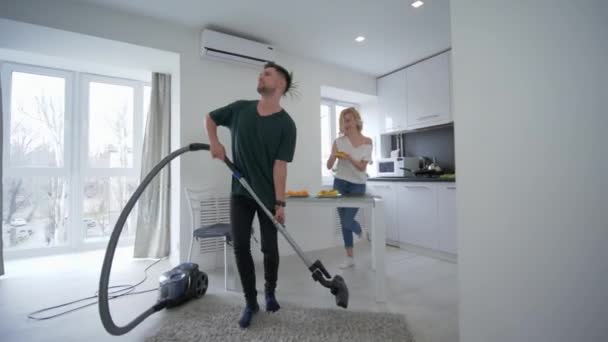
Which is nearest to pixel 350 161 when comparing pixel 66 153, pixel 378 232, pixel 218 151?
pixel 378 232

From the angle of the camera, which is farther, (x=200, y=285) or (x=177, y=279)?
(x=200, y=285)

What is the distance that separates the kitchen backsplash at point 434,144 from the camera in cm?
337

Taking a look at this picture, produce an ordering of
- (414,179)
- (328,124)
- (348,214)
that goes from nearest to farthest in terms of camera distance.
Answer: (348,214) < (414,179) < (328,124)

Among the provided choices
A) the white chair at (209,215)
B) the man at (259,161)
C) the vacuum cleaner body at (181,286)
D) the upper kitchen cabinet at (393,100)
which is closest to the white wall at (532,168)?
the man at (259,161)

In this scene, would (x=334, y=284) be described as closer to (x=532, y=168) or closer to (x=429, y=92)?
(x=532, y=168)

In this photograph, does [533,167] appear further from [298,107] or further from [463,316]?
[298,107]

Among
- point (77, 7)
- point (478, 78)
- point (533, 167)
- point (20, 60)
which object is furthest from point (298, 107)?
point (20, 60)

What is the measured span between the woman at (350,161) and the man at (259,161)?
3.15ft

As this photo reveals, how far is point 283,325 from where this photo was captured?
58.6 inches

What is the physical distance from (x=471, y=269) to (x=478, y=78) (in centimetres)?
63

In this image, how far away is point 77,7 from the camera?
82.5 inches

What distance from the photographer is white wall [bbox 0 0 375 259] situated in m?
2.06

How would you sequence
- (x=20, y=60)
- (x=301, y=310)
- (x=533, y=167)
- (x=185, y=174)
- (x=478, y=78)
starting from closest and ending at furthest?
(x=533, y=167), (x=478, y=78), (x=301, y=310), (x=185, y=174), (x=20, y=60)

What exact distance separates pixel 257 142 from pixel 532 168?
1254 millimetres
